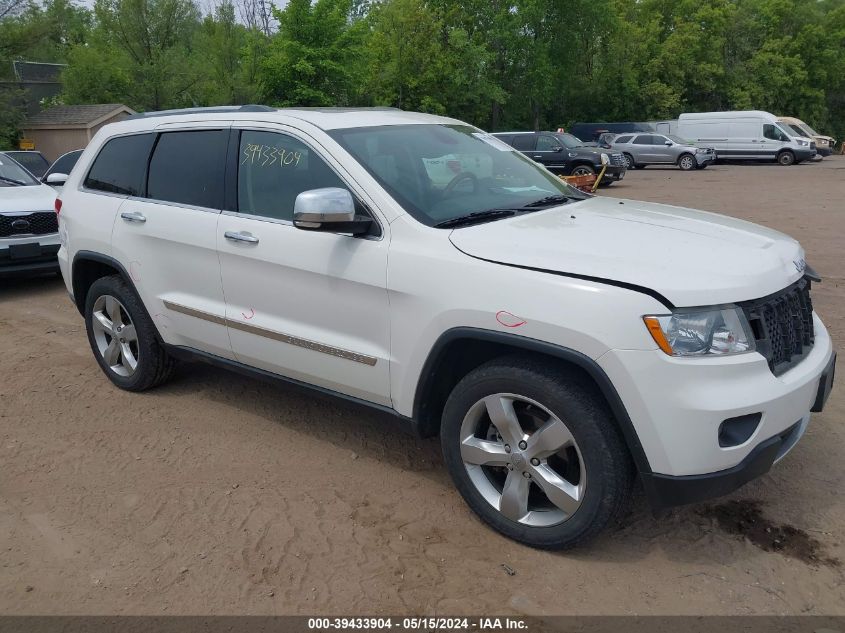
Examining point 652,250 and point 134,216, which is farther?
point 134,216

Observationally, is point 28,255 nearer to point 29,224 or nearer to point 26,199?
point 29,224

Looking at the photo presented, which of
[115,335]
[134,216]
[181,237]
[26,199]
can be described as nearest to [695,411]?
[181,237]

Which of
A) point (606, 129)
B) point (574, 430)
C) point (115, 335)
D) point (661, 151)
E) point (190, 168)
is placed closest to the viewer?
point (574, 430)

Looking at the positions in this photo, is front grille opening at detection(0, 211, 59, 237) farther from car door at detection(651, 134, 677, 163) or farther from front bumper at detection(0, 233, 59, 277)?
car door at detection(651, 134, 677, 163)

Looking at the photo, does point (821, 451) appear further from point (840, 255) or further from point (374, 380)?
point (840, 255)

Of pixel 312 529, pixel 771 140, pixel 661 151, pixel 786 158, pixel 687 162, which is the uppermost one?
pixel 312 529

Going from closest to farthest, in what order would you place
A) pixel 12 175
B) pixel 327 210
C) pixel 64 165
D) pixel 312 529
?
1. pixel 327 210
2. pixel 312 529
3. pixel 12 175
4. pixel 64 165

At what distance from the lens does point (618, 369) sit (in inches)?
109

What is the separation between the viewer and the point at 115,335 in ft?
16.3

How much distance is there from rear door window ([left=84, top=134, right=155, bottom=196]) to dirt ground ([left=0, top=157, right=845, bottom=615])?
1.38 metres

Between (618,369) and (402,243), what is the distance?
1132mm

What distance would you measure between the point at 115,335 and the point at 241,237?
1585 millimetres

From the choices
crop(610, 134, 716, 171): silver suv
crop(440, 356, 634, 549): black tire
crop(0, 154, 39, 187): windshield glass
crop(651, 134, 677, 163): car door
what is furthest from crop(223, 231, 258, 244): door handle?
crop(651, 134, 677, 163): car door

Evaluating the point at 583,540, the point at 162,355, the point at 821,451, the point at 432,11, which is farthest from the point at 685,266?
the point at 432,11
